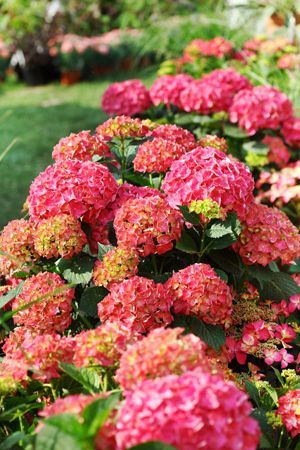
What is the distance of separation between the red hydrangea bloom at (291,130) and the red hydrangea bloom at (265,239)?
1.42 meters

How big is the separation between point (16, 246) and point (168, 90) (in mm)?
1656

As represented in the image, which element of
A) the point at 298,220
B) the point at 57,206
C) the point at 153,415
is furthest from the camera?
the point at 298,220

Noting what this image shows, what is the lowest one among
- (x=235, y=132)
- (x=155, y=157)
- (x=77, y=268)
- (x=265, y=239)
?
(x=235, y=132)

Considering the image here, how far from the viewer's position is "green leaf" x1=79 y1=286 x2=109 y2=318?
1.65 metres

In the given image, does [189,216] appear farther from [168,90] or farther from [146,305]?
[168,90]

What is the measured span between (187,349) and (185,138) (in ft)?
4.00

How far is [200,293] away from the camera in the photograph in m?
1.56

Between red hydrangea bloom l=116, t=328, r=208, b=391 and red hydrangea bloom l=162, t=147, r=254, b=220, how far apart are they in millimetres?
637

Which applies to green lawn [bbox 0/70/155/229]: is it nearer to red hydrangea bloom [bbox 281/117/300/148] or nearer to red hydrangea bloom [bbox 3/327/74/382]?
red hydrangea bloom [bbox 281/117/300/148]

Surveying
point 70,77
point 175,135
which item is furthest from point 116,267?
point 70,77

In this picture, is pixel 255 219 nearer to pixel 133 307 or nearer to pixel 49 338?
pixel 133 307

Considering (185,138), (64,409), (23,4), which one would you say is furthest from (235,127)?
(23,4)

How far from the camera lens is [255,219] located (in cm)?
183

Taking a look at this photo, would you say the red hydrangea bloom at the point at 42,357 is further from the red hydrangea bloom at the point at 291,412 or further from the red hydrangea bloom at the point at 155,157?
the red hydrangea bloom at the point at 155,157
